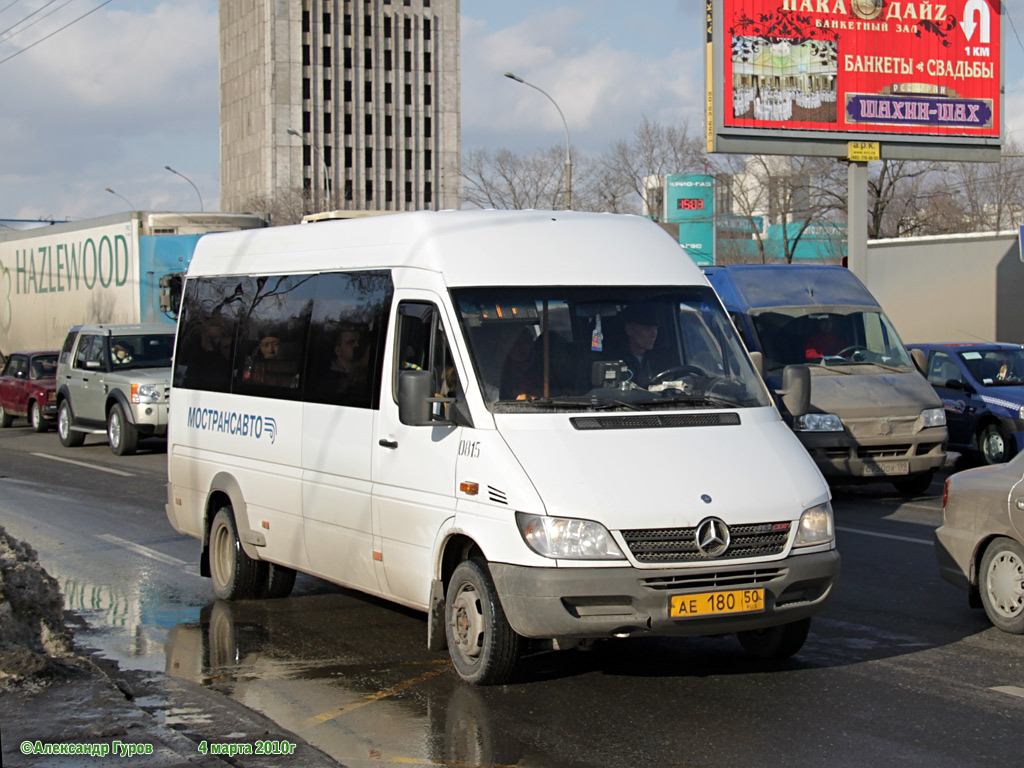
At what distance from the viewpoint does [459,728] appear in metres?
6.07

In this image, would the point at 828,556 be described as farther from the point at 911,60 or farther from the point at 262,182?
the point at 262,182

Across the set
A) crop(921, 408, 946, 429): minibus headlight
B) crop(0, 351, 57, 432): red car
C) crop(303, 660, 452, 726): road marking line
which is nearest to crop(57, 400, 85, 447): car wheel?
crop(0, 351, 57, 432): red car

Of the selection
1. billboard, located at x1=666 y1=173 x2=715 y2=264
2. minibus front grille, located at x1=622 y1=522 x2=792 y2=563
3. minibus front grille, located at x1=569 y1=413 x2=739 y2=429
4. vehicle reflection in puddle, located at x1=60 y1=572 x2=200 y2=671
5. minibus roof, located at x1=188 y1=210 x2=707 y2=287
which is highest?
billboard, located at x1=666 y1=173 x2=715 y2=264

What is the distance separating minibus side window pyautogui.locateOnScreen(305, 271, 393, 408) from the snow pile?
77.8 inches

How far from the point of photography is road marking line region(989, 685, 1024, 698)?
6.43 m

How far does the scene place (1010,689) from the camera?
21.4 ft

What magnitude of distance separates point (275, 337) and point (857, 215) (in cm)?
1834

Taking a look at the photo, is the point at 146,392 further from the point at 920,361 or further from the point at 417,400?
the point at 417,400

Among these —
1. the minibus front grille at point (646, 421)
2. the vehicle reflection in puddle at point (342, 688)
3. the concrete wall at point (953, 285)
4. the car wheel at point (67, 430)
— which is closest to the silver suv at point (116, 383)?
the car wheel at point (67, 430)

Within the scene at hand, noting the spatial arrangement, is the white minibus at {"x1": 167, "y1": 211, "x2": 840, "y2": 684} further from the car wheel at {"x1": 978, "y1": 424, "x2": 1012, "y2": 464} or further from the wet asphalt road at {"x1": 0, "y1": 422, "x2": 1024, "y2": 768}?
the car wheel at {"x1": 978, "y1": 424, "x2": 1012, "y2": 464}

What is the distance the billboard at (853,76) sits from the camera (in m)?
23.8

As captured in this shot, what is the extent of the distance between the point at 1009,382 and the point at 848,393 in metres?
4.41

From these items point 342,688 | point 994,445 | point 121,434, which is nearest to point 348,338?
point 342,688

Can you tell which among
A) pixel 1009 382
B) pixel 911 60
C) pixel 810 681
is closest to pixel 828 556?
pixel 810 681
